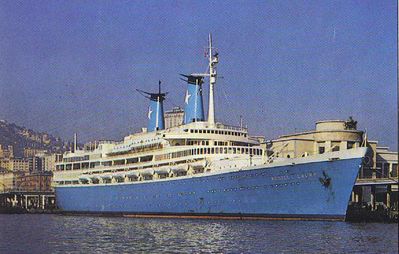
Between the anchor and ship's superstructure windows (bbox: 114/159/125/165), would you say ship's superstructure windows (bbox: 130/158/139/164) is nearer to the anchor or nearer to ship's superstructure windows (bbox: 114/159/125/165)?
ship's superstructure windows (bbox: 114/159/125/165)

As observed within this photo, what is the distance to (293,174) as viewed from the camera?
Answer: 3906 cm

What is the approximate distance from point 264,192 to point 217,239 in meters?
10.8

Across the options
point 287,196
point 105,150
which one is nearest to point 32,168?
point 105,150

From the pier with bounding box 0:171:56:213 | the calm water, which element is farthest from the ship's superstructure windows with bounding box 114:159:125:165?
the pier with bounding box 0:171:56:213

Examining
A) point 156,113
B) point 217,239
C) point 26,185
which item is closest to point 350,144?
point 156,113

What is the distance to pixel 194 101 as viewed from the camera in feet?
177

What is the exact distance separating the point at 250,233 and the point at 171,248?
20.8 ft

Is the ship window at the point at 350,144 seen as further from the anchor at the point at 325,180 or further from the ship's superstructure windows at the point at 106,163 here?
the anchor at the point at 325,180

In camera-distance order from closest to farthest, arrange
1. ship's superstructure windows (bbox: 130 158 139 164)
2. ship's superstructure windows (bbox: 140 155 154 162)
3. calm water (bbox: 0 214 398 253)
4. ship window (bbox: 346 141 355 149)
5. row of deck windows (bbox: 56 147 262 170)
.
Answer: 1. calm water (bbox: 0 214 398 253)
2. row of deck windows (bbox: 56 147 262 170)
3. ship's superstructure windows (bbox: 140 155 154 162)
4. ship's superstructure windows (bbox: 130 158 139 164)
5. ship window (bbox: 346 141 355 149)

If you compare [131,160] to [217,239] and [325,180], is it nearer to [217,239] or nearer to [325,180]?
[325,180]

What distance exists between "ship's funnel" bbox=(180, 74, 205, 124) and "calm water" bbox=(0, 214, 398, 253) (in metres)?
15.7

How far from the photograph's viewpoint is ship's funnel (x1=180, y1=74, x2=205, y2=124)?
5356 cm

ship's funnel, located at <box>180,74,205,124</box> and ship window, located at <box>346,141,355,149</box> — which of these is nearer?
ship's funnel, located at <box>180,74,205,124</box>

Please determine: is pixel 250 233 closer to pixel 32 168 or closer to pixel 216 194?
pixel 216 194
